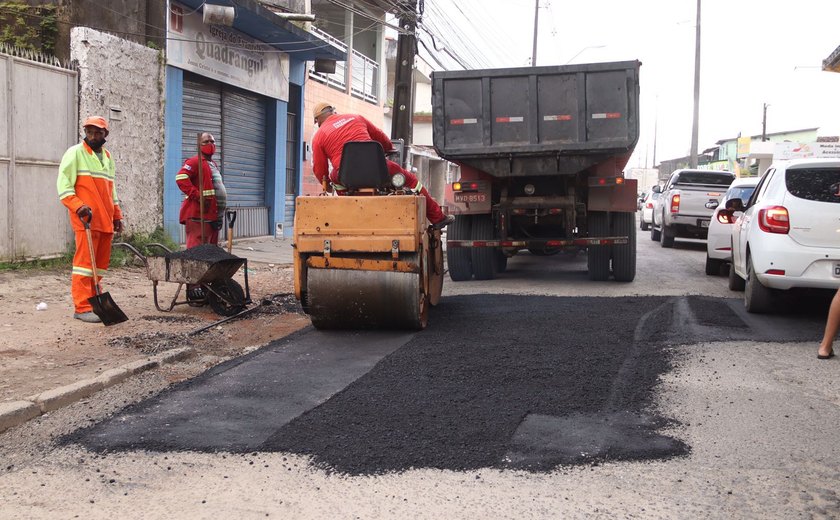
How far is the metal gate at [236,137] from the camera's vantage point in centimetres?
1370

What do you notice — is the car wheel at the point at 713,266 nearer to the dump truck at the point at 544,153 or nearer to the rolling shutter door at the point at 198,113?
the dump truck at the point at 544,153

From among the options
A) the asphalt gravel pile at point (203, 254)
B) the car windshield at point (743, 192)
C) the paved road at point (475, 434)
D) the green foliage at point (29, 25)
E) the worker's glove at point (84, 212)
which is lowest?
the paved road at point (475, 434)

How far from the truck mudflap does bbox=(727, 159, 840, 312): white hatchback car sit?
2.43 meters

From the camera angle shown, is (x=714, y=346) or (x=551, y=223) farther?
(x=551, y=223)

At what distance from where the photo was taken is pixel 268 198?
17203 millimetres

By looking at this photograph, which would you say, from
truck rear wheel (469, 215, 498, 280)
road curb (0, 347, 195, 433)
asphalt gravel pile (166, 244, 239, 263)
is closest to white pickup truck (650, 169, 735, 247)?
truck rear wheel (469, 215, 498, 280)

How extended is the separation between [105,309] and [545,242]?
5780 mm

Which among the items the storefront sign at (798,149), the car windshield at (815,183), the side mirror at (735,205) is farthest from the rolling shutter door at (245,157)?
the storefront sign at (798,149)

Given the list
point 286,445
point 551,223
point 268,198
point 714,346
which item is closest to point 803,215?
point 714,346

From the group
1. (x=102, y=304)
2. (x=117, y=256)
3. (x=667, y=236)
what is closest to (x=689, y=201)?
(x=667, y=236)

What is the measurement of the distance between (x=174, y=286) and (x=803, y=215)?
23.3 ft

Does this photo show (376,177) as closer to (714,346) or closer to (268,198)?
(714,346)

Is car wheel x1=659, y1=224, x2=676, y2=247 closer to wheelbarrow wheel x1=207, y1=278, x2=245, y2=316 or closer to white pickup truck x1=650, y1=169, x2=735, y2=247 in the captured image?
white pickup truck x1=650, y1=169, x2=735, y2=247

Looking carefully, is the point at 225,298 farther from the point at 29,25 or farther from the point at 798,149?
the point at 798,149
